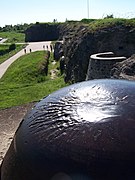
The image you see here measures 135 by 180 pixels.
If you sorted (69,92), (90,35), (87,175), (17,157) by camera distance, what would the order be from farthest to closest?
(90,35) < (69,92) < (17,157) < (87,175)

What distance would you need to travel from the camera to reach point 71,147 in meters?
2.12

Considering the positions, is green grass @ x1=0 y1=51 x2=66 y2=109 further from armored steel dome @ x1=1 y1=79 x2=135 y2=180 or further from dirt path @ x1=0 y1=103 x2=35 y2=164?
armored steel dome @ x1=1 y1=79 x2=135 y2=180

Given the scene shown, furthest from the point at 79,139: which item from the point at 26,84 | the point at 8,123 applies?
the point at 26,84

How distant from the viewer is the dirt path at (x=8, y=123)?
569cm

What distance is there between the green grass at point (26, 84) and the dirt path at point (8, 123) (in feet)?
17.8

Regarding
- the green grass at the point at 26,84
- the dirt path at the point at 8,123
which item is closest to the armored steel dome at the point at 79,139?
the dirt path at the point at 8,123

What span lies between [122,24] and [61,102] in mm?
15335

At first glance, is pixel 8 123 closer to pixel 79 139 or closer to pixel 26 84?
pixel 79 139

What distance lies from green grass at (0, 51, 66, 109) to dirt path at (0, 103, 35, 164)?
5416mm

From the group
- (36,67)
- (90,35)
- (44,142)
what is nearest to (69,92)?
(44,142)

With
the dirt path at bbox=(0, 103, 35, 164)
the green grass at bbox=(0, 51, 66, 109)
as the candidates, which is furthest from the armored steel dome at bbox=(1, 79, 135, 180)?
the green grass at bbox=(0, 51, 66, 109)

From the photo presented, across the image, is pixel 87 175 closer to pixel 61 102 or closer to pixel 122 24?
pixel 61 102

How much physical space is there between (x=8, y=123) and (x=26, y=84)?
38.7ft

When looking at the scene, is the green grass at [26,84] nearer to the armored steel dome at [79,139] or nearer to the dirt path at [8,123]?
the dirt path at [8,123]
